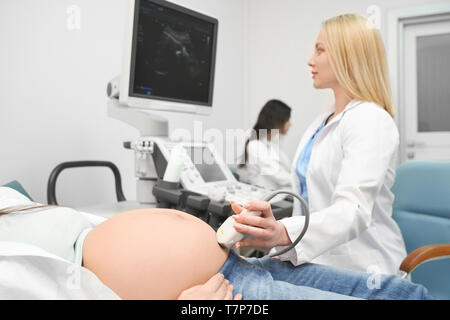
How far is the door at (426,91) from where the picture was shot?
116 inches

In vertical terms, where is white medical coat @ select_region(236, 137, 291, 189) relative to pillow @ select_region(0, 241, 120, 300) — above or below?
above

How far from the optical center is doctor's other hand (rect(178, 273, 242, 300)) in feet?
1.71

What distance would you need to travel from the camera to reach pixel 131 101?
1.20m

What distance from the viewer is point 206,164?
4.50ft

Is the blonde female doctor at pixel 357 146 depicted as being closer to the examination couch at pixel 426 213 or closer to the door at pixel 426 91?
the examination couch at pixel 426 213

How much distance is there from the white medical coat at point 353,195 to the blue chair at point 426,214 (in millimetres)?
188

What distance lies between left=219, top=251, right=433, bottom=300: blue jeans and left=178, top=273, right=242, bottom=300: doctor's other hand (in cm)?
3

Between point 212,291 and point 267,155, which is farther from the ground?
point 267,155

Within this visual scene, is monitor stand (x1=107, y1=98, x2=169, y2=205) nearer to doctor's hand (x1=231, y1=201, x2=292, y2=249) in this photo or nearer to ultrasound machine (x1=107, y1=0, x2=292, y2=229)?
ultrasound machine (x1=107, y1=0, x2=292, y2=229)

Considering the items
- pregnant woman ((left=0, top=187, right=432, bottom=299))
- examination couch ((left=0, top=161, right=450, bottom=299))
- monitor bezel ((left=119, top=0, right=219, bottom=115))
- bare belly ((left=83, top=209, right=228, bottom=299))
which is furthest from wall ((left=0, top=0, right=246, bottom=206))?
bare belly ((left=83, top=209, right=228, bottom=299))

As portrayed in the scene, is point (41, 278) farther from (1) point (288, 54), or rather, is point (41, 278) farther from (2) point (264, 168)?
(1) point (288, 54)

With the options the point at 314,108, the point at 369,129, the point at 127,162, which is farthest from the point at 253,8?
the point at 369,129

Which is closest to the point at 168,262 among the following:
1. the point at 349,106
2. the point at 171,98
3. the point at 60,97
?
the point at 349,106

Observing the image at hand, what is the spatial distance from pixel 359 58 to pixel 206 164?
655 mm
